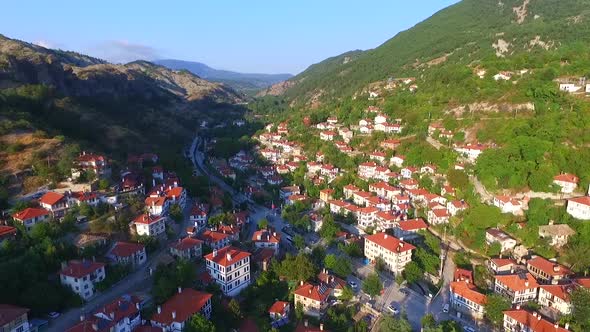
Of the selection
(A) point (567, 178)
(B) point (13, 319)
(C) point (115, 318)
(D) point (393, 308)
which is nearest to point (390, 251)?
(D) point (393, 308)

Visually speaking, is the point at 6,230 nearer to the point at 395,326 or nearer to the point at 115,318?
the point at 115,318

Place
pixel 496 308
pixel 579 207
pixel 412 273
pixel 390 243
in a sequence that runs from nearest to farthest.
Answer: pixel 496 308, pixel 412 273, pixel 390 243, pixel 579 207

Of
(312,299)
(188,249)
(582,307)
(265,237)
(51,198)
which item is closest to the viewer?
(582,307)

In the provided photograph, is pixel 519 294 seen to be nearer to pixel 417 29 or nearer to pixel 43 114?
pixel 43 114

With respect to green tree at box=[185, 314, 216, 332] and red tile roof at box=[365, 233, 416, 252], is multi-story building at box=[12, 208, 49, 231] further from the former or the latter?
red tile roof at box=[365, 233, 416, 252]

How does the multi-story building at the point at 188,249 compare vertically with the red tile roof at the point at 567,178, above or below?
below

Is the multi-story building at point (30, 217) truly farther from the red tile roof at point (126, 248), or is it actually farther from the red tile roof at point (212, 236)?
the red tile roof at point (212, 236)

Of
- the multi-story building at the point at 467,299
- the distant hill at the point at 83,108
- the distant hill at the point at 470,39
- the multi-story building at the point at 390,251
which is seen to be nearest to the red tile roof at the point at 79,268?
the distant hill at the point at 83,108
